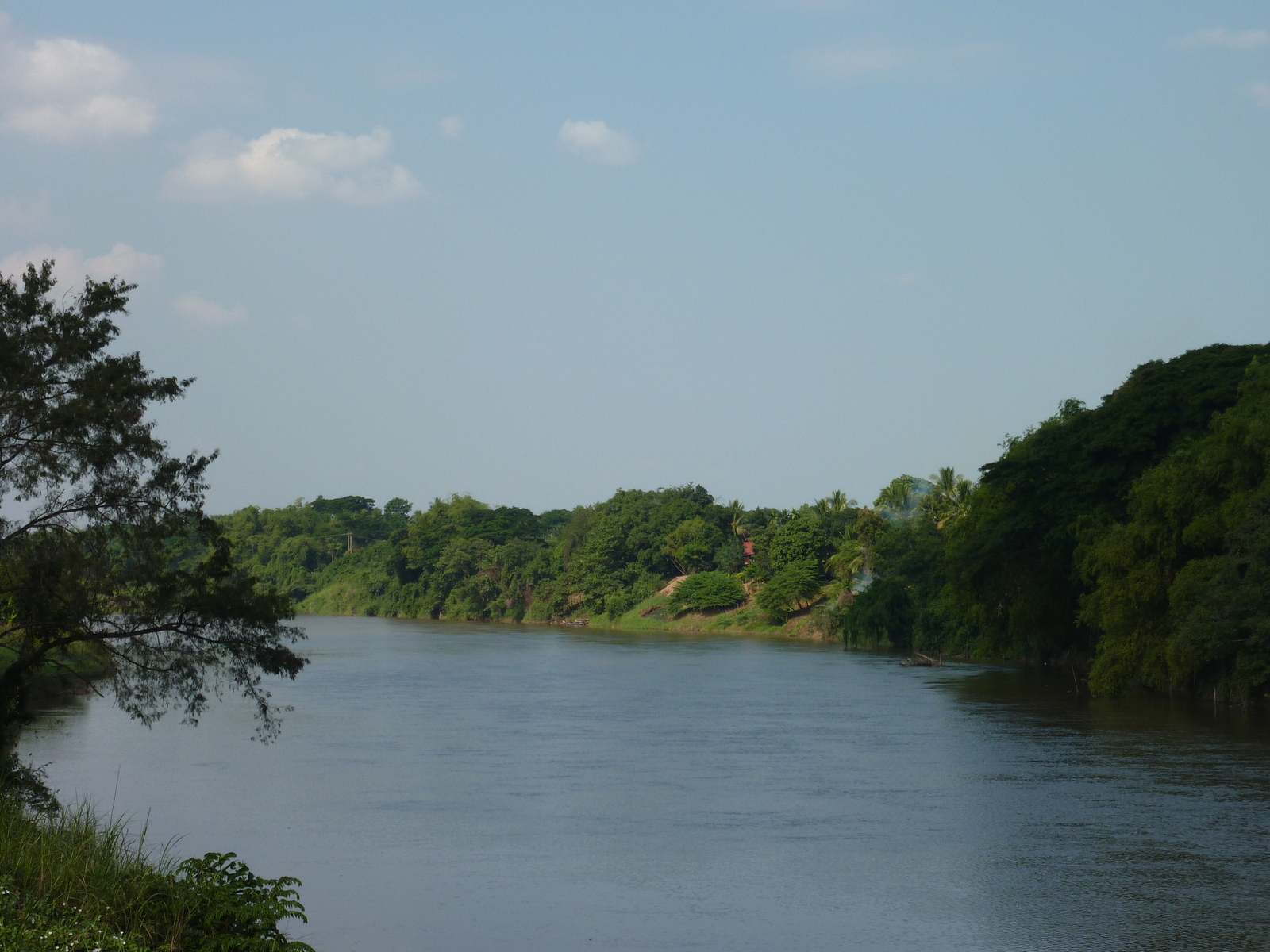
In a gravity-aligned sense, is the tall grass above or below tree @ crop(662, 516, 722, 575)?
below

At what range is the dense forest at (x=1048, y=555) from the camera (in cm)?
3372

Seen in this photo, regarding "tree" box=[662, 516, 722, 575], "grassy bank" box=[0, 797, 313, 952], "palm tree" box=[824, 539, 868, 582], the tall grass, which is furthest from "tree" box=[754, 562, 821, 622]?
"grassy bank" box=[0, 797, 313, 952]

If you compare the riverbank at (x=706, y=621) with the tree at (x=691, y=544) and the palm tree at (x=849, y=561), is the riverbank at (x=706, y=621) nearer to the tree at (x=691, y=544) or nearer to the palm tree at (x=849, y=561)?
the palm tree at (x=849, y=561)

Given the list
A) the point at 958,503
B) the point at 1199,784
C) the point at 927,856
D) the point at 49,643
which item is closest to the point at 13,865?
the point at 49,643

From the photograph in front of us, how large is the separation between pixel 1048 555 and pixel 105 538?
3280 centimetres

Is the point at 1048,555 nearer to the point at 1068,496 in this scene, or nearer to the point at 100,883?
the point at 1068,496

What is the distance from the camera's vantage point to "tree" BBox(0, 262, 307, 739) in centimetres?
1714

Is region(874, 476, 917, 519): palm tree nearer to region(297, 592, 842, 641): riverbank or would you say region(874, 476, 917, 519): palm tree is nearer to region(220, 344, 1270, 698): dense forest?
region(220, 344, 1270, 698): dense forest

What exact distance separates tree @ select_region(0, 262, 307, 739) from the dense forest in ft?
4.82

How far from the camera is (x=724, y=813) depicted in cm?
2252

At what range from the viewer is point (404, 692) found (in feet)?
147

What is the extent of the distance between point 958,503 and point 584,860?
177ft

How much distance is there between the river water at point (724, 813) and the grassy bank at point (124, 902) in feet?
14.7

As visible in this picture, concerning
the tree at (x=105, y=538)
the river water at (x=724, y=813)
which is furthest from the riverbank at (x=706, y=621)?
the tree at (x=105, y=538)
